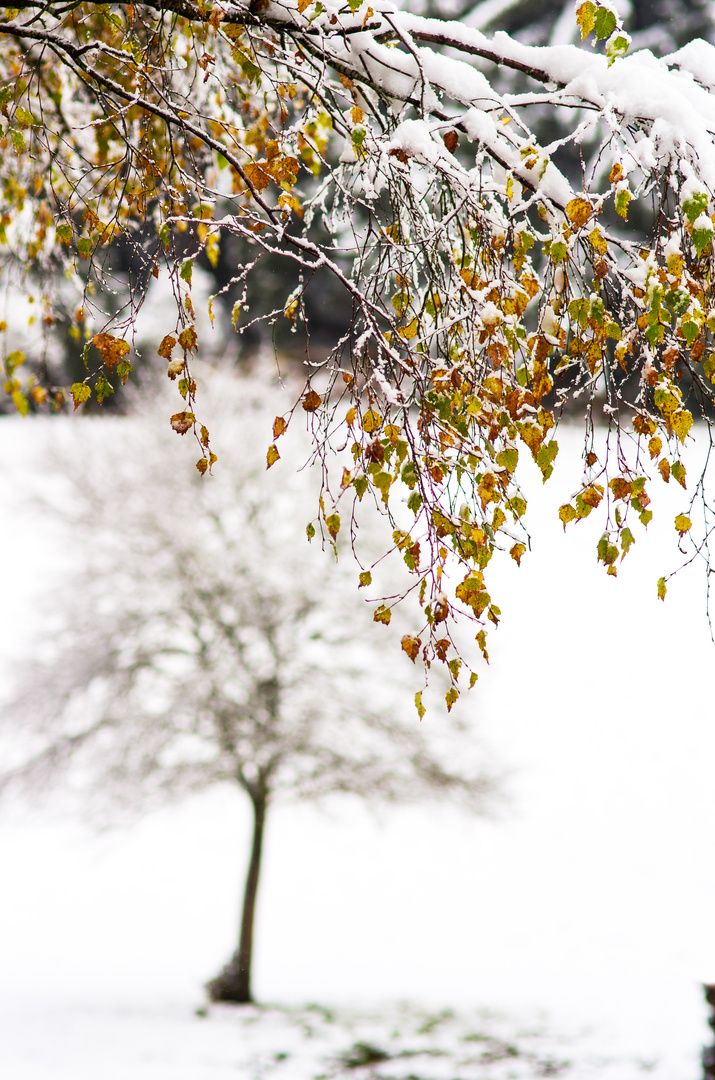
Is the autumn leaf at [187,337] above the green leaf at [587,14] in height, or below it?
below

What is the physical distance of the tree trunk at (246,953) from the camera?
30.9 feet

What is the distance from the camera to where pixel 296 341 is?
17.6 m

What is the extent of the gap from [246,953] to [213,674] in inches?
124

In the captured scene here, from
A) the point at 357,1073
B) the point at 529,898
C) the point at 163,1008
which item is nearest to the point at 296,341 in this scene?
the point at 529,898

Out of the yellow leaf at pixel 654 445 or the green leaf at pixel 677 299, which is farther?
the yellow leaf at pixel 654 445

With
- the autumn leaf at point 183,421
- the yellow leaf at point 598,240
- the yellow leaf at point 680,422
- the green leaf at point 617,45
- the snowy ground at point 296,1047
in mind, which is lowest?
the snowy ground at point 296,1047

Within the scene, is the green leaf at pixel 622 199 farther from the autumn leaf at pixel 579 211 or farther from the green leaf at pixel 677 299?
the green leaf at pixel 677 299

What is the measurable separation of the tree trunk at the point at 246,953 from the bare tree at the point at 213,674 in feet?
0.05

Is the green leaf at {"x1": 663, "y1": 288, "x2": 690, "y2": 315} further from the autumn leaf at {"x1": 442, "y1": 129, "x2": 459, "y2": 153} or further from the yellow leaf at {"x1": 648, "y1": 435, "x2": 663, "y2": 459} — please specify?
the autumn leaf at {"x1": 442, "y1": 129, "x2": 459, "y2": 153}

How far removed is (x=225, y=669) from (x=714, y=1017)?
19.6 ft

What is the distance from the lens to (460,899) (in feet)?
42.0

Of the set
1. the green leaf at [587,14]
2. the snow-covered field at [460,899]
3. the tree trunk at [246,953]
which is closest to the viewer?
the green leaf at [587,14]

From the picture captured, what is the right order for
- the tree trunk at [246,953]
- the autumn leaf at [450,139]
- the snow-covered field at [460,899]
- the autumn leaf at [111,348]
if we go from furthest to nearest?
1. the tree trunk at [246,953]
2. the snow-covered field at [460,899]
3. the autumn leaf at [450,139]
4. the autumn leaf at [111,348]

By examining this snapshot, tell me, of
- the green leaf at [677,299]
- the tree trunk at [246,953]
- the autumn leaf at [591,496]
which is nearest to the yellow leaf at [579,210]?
the green leaf at [677,299]
